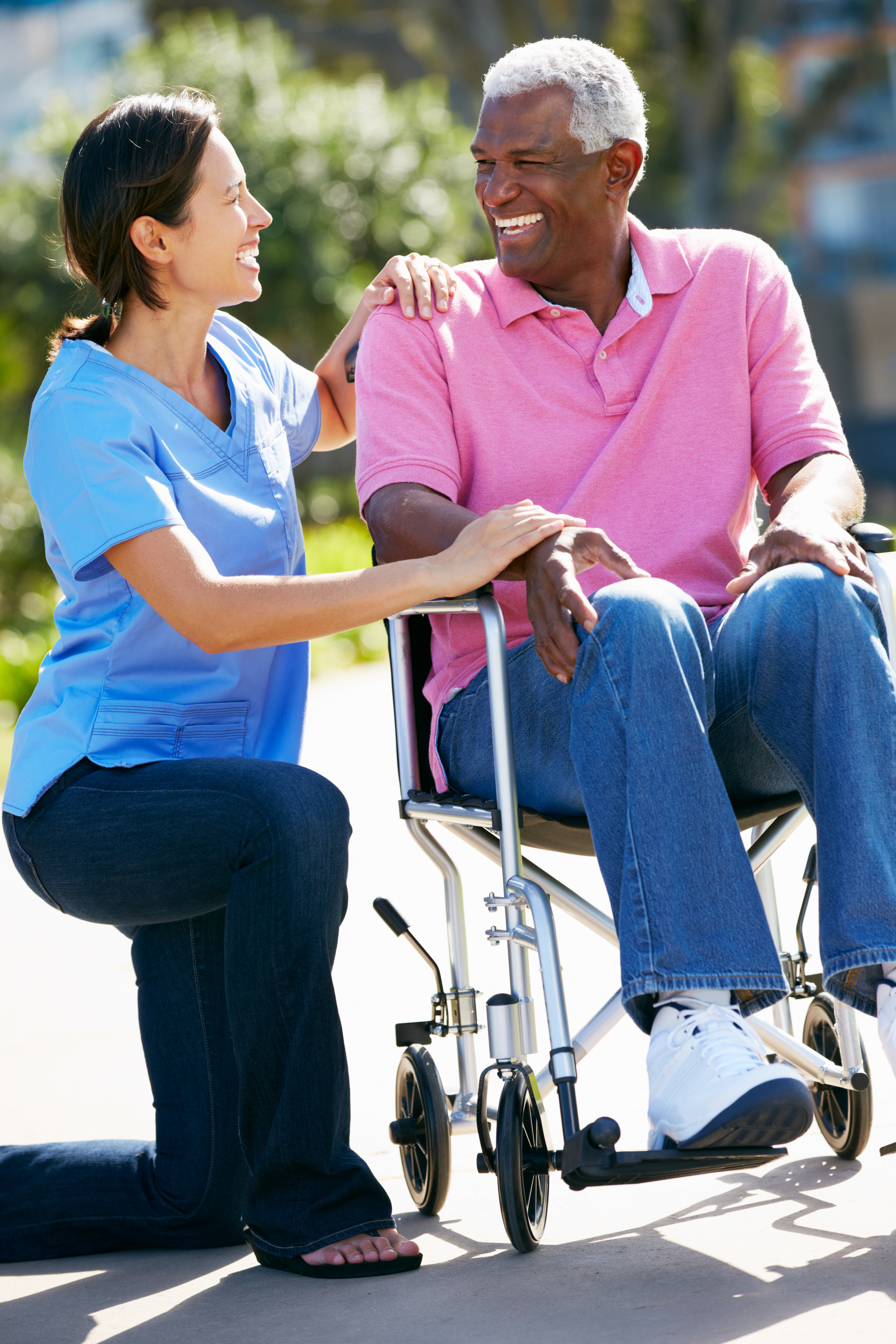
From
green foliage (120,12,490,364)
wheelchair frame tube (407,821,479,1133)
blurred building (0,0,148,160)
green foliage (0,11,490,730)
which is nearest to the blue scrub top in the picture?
wheelchair frame tube (407,821,479,1133)

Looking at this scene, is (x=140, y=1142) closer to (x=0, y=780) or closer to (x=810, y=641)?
(x=810, y=641)

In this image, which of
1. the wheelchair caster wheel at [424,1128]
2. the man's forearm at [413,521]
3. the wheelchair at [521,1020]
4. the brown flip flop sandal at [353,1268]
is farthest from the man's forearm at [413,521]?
the brown flip flop sandal at [353,1268]

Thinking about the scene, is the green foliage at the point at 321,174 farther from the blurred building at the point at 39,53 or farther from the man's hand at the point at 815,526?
the blurred building at the point at 39,53

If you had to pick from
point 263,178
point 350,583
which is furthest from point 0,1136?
point 263,178

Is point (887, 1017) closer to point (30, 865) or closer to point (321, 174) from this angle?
point (30, 865)

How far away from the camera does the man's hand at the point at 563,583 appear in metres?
2.37

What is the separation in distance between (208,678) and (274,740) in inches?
7.0

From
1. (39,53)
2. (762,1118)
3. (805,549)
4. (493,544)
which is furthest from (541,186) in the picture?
(39,53)

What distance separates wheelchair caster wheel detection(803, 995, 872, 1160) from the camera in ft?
9.02

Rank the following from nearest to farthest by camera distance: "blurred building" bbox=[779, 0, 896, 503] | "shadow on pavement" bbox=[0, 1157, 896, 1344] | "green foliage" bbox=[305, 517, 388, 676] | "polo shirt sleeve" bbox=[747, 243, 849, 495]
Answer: "shadow on pavement" bbox=[0, 1157, 896, 1344], "polo shirt sleeve" bbox=[747, 243, 849, 495], "green foliage" bbox=[305, 517, 388, 676], "blurred building" bbox=[779, 0, 896, 503]

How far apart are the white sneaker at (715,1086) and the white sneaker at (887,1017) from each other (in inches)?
0.5

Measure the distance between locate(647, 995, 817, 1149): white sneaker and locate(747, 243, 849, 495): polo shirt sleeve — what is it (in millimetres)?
1083

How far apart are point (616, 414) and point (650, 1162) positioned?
132 cm

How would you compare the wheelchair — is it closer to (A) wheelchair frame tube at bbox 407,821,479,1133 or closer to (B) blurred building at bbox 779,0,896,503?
(A) wheelchair frame tube at bbox 407,821,479,1133
